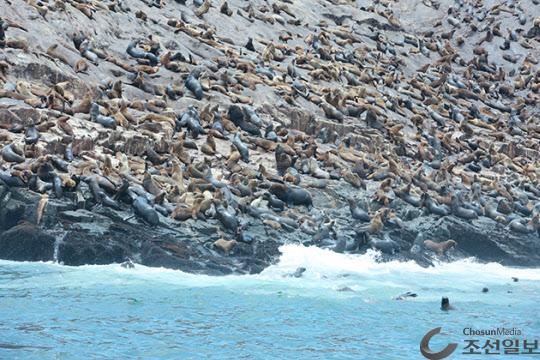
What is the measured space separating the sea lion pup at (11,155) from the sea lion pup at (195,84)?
29.7 ft

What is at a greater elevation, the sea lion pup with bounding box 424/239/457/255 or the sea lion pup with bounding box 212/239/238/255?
the sea lion pup with bounding box 424/239/457/255

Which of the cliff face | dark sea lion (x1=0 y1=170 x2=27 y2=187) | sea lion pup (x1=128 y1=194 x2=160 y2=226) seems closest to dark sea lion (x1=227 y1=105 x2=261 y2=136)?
the cliff face

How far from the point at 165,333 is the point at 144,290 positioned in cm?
291

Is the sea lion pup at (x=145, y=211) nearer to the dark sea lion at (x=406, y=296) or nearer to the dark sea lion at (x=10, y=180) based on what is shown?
the dark sea lion at (x=10, y=180)

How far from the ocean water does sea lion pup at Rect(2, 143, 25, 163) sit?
3.29 m

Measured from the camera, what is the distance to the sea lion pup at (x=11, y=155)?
70.1 feet

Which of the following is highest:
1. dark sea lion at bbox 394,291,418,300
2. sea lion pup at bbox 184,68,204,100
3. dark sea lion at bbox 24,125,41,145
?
sea lion pup at bbox 184,68,204,100

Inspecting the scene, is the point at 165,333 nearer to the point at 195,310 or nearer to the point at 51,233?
the point at 195,310

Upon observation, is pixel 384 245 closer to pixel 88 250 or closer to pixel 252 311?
pixel 252 311

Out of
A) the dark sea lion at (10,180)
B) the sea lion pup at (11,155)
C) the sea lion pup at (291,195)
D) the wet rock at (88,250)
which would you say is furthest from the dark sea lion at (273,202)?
the dark sea lion at (10,180)

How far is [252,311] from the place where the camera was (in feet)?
56.0

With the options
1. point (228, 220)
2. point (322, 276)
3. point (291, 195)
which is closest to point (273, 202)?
point (291, 195)

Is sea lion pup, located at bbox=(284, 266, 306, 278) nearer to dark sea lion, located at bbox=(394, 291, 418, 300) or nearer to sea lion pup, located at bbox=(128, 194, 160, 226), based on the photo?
dark sea lion, located at bbox=(394, 291, 418, 300)

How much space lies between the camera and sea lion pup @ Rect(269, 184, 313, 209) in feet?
79.2
